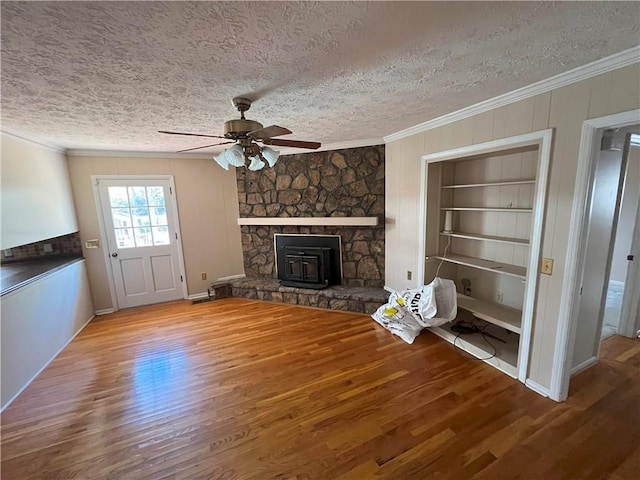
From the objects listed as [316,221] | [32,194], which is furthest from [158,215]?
[316,221]

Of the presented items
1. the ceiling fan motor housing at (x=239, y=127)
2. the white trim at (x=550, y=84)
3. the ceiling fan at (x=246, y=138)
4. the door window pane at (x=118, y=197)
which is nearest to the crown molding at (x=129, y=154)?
the door window pane at (x=118, y=197)

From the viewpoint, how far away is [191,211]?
14.5 feet

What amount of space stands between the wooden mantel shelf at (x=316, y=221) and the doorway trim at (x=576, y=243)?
2.12m

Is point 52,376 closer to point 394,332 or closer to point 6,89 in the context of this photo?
point 6,89

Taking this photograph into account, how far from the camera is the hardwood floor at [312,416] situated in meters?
1.64

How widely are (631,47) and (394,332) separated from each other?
2.84 metres

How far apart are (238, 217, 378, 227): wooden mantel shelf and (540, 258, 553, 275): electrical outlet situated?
6.43ft

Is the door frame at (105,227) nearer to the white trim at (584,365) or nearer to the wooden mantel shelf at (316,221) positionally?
the wooden mantel shelf at (316,221)

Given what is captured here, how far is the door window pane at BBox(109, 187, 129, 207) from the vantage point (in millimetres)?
3956

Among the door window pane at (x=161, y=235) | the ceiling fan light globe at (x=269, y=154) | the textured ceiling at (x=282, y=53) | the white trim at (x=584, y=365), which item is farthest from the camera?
the door window pane at (x=161, y=235)

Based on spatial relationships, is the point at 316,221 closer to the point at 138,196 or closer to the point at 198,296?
the point at 198,296

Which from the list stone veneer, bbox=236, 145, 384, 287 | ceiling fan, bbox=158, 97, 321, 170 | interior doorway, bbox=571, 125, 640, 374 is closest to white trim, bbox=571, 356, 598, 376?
interior doorway, bbox=571, 125, 640, 374

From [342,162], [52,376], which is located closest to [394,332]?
[342,162]

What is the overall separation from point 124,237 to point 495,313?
4986mm
